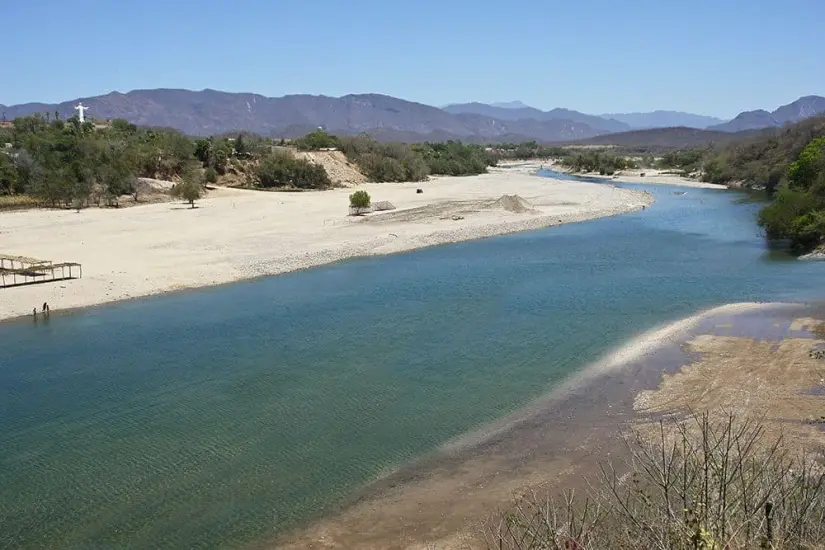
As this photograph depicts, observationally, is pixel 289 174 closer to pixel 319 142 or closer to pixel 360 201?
pixel 319 142

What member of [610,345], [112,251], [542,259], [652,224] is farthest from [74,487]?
[652,224]

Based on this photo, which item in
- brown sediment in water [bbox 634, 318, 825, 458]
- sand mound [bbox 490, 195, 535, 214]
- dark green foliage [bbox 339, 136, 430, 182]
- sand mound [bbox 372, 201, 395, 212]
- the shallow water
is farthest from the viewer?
dark green foliage [bbox 339, 136, 430, 182]

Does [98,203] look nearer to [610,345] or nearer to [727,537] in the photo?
[610,345]

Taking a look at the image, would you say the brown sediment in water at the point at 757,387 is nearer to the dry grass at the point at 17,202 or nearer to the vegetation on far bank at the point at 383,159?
the dry grass at the point at 17,202

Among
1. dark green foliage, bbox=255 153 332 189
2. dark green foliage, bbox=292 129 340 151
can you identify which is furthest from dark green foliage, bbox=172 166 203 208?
dark green foliage, bbox=292 129 340 151

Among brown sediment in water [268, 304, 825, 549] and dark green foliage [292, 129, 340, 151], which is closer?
brown sediment in water [268, 304, 825, 549]

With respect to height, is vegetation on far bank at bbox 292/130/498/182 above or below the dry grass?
above

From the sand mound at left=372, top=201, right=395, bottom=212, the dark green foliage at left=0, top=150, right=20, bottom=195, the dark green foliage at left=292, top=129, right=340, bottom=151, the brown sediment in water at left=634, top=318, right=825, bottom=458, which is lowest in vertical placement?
the brown sediment in water at left=634, top=318, right=825, bottom=458

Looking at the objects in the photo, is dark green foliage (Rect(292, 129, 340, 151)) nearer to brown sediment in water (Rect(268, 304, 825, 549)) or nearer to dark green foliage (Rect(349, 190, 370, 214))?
dark green foliage (Rect(349, 190, 370, 214))

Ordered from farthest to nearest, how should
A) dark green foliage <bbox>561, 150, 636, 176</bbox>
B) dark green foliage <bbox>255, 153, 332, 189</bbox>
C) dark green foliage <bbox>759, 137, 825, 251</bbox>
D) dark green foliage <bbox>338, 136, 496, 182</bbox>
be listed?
dark green foliage <bbox>561, 150, 636, 176</bbox> → dark green foliage <bbox>338, 136, 496, 182</bbox> → dark green foliage <bbox>255, 153, 332, 189</bbox> → dark green foliage <bbox>759, 137, 825, 251</bbox>
